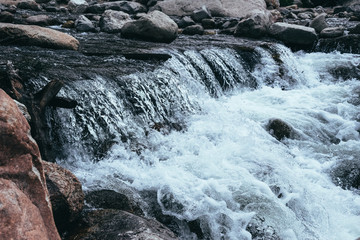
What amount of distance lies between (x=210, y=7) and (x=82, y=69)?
39.8ft

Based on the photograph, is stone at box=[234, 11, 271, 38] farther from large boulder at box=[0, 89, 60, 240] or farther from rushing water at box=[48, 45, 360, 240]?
large boulder at box=[0, 89, 60, 240]

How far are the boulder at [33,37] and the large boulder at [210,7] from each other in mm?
9665

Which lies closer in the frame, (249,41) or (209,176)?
(209,176)

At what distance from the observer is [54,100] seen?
4.70 metres

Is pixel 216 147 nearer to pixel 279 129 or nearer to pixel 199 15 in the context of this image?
pixel 279 129

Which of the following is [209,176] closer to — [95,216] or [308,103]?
[95,216]

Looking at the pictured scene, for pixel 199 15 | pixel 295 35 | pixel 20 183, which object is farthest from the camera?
pixel 199 15

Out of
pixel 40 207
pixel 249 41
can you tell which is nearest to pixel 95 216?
pixel 40 207

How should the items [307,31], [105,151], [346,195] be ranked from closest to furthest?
[346,195]
[105,151]
[307,31]

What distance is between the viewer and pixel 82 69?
266 inches

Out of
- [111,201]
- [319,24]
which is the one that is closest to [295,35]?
[319,24]

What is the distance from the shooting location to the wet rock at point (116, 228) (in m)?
2.98

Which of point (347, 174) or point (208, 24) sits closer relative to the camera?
point (347, 174)

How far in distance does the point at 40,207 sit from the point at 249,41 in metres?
10.7
